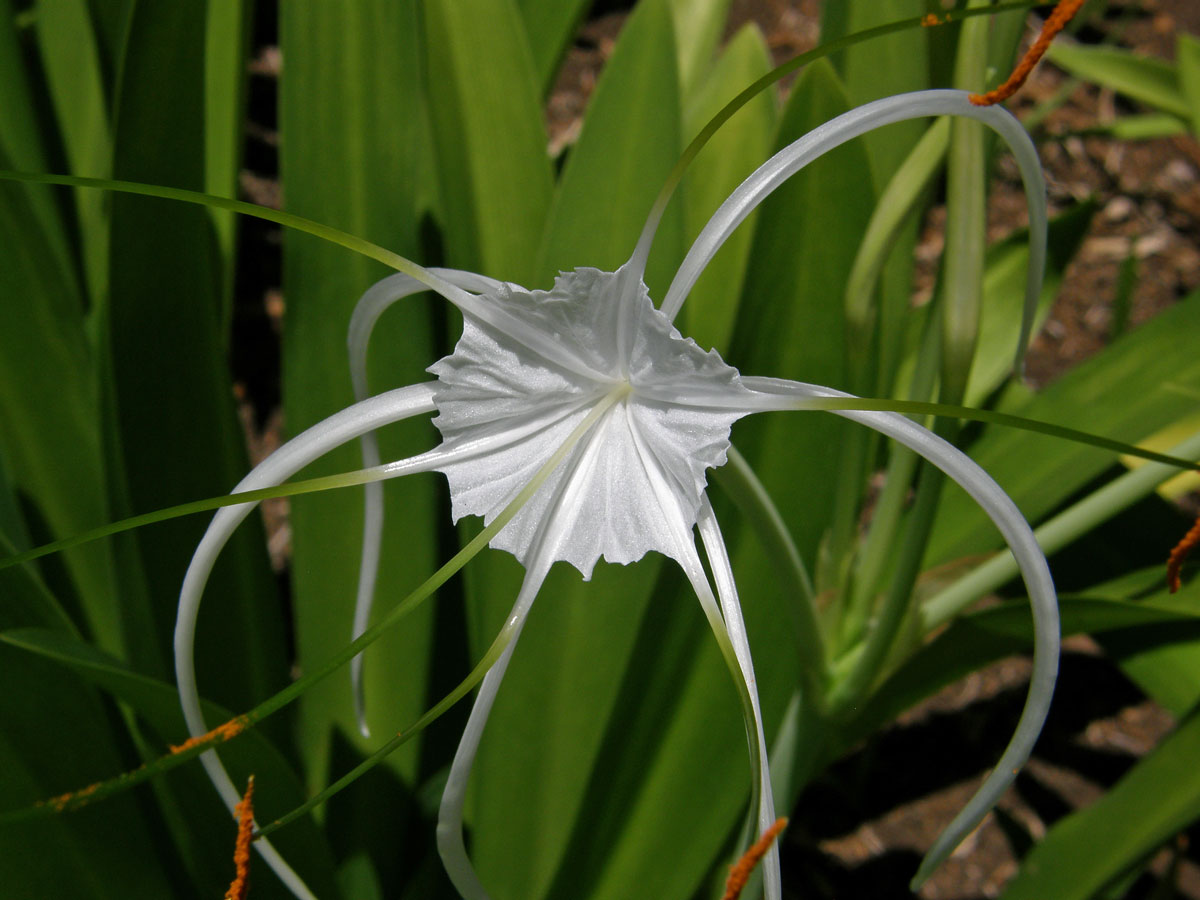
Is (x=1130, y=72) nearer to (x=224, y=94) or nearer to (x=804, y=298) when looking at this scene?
(x=804, y=298)

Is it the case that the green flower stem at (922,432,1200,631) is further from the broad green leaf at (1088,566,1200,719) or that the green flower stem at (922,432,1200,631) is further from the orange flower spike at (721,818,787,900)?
the orange flower spike at (721,818,787,900)

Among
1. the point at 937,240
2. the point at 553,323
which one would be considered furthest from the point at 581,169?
the point at 937,240

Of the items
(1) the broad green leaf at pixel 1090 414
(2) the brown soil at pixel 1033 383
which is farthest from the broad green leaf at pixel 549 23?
(1) the broad green leaf at pixel 1090 414

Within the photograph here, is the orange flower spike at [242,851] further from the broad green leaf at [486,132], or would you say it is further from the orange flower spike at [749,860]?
the broad green leaf at [486,132]

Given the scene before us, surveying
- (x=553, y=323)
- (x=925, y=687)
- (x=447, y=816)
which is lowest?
(x=925, y=687)

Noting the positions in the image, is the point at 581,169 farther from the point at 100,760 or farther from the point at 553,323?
the point at 100,760

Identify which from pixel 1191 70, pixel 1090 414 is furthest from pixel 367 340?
pixel 1191 70

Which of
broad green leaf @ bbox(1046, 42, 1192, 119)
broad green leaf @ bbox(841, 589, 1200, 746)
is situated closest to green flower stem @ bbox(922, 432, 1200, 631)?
broad green leaf @ bbox(841, 589, 1200, 746)
